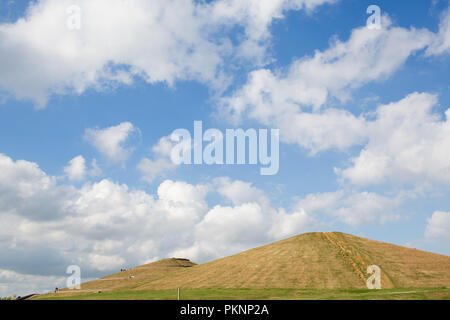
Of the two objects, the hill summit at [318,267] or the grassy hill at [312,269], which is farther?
the hill summit at [318,267]

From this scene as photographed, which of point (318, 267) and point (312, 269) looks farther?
point (318, 267)

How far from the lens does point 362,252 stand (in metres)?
97.0

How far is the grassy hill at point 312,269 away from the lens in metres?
76.2

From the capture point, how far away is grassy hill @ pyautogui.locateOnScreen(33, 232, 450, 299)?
76250mm

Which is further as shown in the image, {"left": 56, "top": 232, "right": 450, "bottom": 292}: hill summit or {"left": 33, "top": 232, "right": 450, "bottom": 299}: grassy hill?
{"left": 56, "top": 232, "right": 450, "bottom": 292}: hill summit

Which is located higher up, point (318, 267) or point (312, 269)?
point (318, 267)

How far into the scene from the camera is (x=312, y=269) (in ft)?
282
